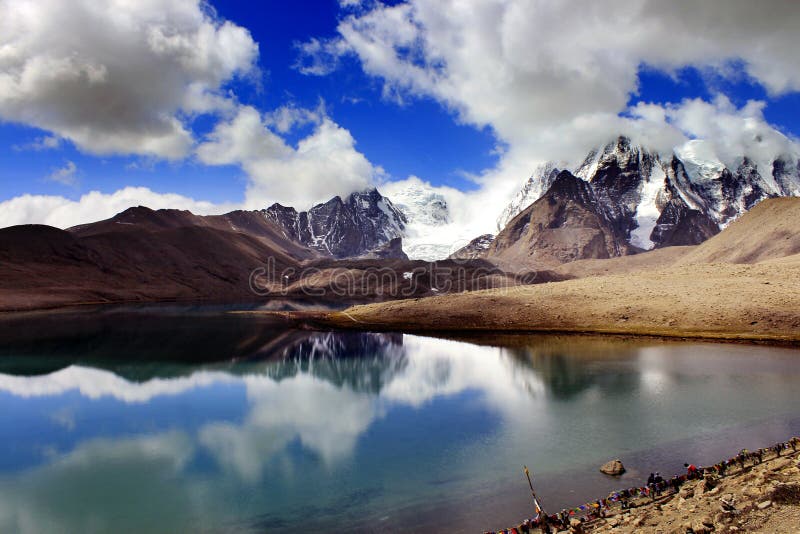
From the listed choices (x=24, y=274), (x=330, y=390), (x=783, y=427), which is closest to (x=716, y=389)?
(x=783, y=427)

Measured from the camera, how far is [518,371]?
47.8m

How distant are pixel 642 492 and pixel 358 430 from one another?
15838 mm

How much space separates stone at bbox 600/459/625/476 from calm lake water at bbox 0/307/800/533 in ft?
1.54

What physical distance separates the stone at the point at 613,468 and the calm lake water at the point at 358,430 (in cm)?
47

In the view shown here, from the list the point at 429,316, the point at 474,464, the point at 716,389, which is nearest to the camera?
the point at 474,464

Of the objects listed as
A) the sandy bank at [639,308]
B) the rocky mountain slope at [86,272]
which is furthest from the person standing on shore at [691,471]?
the rocky mountain slope at [86,272]

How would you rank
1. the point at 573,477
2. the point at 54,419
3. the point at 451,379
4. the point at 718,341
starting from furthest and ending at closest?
the point at 718,341
the point at 451,379
the point at 54,419
the point at 573,477

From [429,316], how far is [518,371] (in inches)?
1615

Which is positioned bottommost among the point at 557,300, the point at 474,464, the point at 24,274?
the point at 474,464

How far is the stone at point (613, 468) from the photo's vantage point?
22.6 m

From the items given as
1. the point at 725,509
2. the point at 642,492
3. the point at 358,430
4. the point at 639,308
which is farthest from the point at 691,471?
the point at 639,308

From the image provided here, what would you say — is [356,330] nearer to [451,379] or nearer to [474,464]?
[451,379]

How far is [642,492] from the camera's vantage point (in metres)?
20.4

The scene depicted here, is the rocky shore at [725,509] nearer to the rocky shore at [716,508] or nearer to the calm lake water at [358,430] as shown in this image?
the rocky shore at [716,508]
